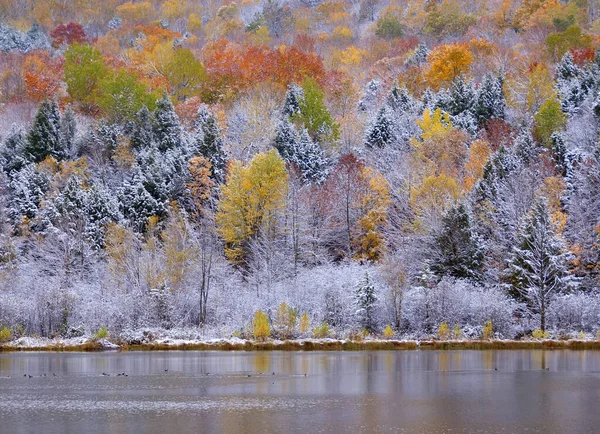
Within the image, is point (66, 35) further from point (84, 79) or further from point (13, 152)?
point (13, 152)

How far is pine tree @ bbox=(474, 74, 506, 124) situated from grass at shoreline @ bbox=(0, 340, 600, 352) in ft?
139

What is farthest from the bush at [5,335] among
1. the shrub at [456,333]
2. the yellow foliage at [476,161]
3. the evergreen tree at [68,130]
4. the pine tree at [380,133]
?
the pine tree at [380,133]

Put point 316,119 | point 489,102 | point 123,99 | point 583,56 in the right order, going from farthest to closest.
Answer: point 583,56 → point 489,102 → point 316,119 → point 123,99

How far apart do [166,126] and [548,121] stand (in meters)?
36.9

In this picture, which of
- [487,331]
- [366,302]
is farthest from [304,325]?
[487,331]

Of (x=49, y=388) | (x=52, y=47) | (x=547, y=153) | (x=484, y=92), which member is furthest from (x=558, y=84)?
(x=52, y=47)

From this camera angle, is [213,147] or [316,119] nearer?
[213,147]

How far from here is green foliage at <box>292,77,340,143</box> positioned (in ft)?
263

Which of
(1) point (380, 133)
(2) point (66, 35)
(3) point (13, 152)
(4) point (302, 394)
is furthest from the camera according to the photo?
(2) point (66, 35)

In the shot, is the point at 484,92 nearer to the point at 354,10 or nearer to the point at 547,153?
the point at 547,153

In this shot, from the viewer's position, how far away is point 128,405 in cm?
2127

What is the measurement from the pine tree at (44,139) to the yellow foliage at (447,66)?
4667cm

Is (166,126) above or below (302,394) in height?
above

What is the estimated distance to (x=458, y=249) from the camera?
53781 millimetres
